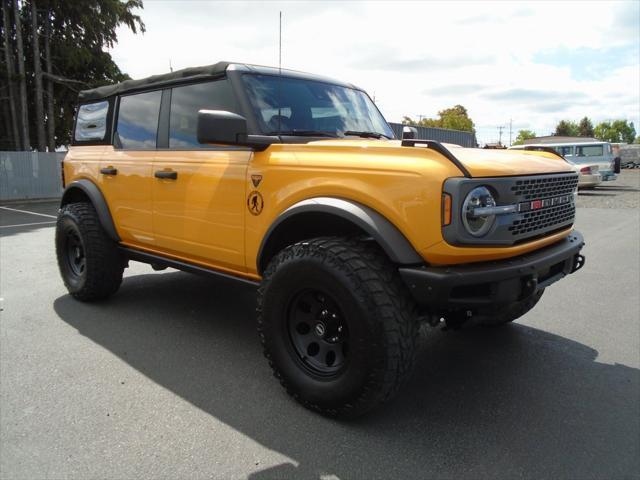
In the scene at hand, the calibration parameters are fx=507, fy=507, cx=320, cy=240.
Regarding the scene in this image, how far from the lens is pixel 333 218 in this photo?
280 centimetres

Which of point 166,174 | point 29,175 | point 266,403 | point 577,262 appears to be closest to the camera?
point 266,403

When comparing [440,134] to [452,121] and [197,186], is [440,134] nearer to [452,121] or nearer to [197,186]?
[197,186]

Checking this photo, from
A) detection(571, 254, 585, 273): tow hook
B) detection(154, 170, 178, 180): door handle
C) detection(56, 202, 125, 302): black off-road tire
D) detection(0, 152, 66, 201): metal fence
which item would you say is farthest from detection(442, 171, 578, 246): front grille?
detection(0, 152, 66, 201): metal fence

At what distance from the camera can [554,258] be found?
2734 millimetres

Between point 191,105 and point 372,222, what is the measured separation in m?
1.89

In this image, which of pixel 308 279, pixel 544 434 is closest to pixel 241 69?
pixel 308 279

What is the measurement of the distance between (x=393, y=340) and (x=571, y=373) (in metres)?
1.63

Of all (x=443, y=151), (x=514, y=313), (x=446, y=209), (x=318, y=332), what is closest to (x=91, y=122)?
(x=318, y=332)

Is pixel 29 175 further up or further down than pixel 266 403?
further up

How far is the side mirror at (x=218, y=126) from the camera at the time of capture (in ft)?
9.01

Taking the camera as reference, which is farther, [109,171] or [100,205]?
[100,205]

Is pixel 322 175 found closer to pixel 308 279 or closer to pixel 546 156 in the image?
pixel 308 279

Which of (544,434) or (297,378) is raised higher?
(297,378)

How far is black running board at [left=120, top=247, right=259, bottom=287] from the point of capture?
3.39 metres
